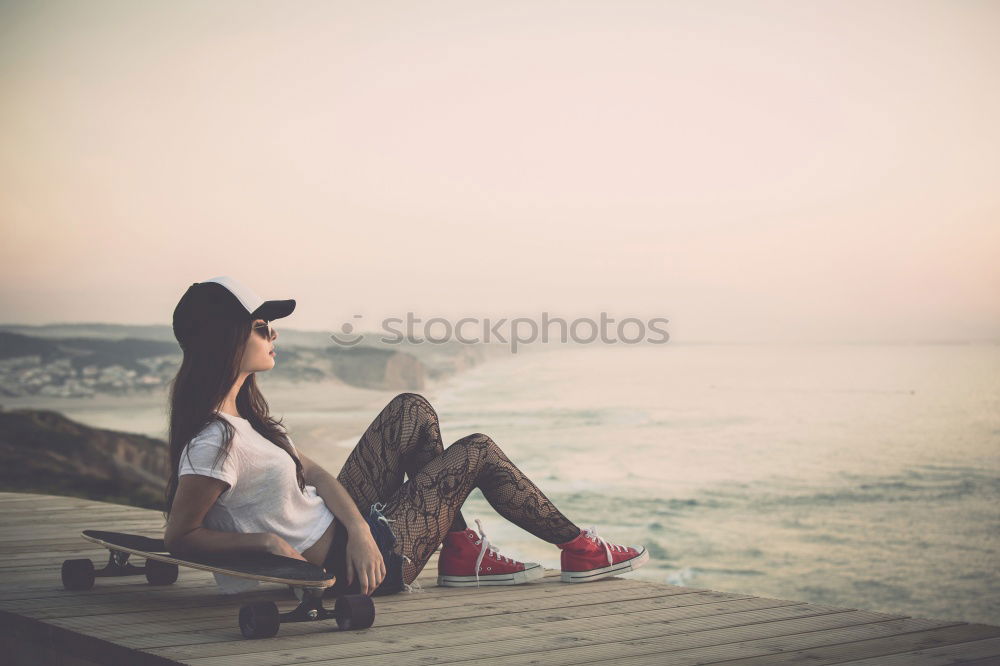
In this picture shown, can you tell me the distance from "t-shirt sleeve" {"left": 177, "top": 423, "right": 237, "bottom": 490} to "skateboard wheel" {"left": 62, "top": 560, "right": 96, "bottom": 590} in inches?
34.6

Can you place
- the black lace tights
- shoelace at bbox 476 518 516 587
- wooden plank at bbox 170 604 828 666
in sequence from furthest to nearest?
1. shoelace at bbox 476 518 516 587
2. the black lace tights
3. wooden plank at bbox 170 604 828 666

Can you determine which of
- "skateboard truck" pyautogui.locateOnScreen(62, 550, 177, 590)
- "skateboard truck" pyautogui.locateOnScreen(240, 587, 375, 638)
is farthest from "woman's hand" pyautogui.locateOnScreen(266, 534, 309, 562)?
"skateboard truck" pyautogui.locateOnScreen(62, 550, 177, 590)

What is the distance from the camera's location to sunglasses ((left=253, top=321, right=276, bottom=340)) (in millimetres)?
2547

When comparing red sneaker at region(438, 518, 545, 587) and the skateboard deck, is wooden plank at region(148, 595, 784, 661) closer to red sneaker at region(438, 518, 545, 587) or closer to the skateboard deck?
the skateboard deck

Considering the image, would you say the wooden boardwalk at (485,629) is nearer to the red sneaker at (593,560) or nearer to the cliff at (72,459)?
the red sneaker at (593,560)

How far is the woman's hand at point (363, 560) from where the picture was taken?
2639mm

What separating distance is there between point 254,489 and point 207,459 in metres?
0.20

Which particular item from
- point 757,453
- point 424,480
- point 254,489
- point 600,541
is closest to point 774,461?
point 757,453

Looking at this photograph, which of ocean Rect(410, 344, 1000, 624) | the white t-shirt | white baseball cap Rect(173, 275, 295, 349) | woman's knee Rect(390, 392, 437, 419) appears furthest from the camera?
ocean Rect(410, 344, 1000, 624)

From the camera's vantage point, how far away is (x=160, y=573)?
3.19 m

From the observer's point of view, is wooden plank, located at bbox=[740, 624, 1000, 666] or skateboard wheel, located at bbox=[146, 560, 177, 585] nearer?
wooden plank, located at bbox=[740, 624, 1000, 666]

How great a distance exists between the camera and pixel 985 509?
27531 millimetres

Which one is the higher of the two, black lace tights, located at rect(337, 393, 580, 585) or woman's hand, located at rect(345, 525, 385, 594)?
black lace tights, located at rect(337, 393, 580, 585)

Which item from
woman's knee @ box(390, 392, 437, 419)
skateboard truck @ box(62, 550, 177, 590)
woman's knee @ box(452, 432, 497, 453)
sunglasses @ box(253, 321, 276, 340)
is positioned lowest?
skateboard truck @ box(62, 550, 177, 590)
